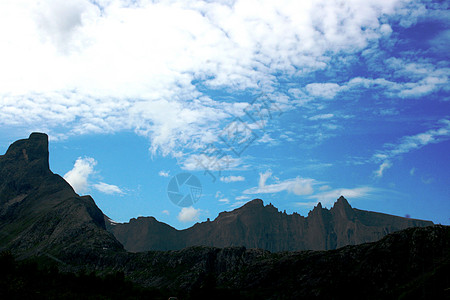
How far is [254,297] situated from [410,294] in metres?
60.8

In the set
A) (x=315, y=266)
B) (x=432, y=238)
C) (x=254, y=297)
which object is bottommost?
(x=254, y=297)

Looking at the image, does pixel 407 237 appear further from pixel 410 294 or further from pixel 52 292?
pixel 52 292

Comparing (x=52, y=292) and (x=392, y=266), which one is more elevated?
(x=392, y=266)

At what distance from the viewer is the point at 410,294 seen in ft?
293

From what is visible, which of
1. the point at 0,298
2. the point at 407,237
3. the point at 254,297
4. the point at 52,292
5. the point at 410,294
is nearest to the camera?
the point at 0,298

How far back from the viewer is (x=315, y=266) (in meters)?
142

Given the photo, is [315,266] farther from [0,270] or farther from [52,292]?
[0,270]

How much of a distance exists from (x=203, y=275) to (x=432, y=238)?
374ft

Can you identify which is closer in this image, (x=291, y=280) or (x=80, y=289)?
(x=80, y=289)

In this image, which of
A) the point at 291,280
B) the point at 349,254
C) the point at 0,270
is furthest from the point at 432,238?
the point at 0,270

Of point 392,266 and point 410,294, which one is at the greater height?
point 392,266

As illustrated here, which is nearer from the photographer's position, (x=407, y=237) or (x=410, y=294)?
(x=410, y=294)

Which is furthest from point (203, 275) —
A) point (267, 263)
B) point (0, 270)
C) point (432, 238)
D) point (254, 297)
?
point (432, 238)

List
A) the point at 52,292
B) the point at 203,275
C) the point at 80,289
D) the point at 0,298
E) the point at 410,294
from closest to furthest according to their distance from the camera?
1. the point at 0,298
2. the point at 410,294
3. the point at 52,292
4. the point at 80,289
5. the point at 203,275
